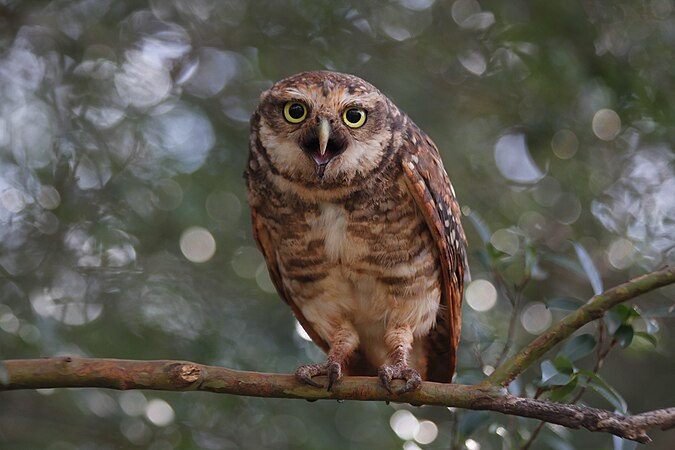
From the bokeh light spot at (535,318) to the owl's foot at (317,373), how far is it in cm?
302

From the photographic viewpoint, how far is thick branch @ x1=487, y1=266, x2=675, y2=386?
2.12m

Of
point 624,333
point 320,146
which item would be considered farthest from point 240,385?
point 624,333

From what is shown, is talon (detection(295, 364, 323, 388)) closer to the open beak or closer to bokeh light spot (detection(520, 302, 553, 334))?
the open beak

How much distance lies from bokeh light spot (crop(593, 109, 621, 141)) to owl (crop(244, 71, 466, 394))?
1953mm

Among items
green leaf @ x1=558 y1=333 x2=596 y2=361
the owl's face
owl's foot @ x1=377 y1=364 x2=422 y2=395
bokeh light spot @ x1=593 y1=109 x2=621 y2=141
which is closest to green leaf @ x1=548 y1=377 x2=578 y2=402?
green leaf @ x1=558 y1=333 x2=596 y2=361

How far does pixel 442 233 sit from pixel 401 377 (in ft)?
2.18

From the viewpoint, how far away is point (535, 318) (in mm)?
5504

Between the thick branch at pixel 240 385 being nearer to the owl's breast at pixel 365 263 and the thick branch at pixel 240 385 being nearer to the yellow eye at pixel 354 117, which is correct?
the owl's breast at pixel 365 263

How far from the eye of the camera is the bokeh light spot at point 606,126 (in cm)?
475

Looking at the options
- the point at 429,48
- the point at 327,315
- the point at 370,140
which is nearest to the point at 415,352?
the point at 327,315

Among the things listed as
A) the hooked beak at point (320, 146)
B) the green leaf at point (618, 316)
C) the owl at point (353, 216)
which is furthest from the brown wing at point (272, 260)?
the green leaf at point (618, 316)

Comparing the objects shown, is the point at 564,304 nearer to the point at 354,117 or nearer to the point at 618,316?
the point at 618,316

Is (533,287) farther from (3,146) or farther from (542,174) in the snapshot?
(3,146)

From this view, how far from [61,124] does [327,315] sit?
210cm
